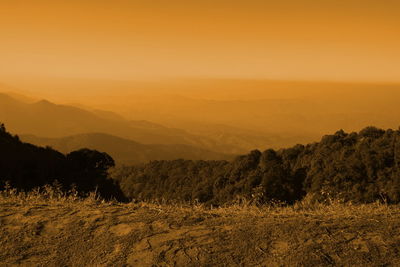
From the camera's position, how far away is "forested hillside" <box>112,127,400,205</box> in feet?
97.6

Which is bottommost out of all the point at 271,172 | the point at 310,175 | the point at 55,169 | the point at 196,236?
the point at 55,169

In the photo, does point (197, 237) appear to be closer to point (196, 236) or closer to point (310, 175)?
point (196, 236)

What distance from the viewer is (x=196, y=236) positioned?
6.05 meters

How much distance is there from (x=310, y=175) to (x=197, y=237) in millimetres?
30321

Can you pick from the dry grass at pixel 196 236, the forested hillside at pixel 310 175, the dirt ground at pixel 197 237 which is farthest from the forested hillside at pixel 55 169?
the dirt ground at pixel 197 237

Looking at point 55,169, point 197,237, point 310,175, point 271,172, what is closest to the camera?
point 197,237

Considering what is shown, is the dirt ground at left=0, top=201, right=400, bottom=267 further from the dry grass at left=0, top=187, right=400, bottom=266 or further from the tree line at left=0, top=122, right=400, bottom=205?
the tree line at left=0, top=122, right=400, bottom=205

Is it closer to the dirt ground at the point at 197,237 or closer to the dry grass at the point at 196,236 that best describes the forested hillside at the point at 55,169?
the dry grass at the point at 196,236

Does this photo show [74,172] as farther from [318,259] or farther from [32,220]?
[318,259]

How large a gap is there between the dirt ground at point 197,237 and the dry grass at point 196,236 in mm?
14

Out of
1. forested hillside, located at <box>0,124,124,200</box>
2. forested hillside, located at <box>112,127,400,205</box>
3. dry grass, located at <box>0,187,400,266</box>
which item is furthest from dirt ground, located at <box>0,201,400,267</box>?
forested hillside, located at <box>0,124,124,200</box>

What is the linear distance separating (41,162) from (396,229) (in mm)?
31805

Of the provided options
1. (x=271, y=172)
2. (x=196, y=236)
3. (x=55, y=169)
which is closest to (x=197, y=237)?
(x=196, y=236)

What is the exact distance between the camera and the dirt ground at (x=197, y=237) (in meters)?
5.26
